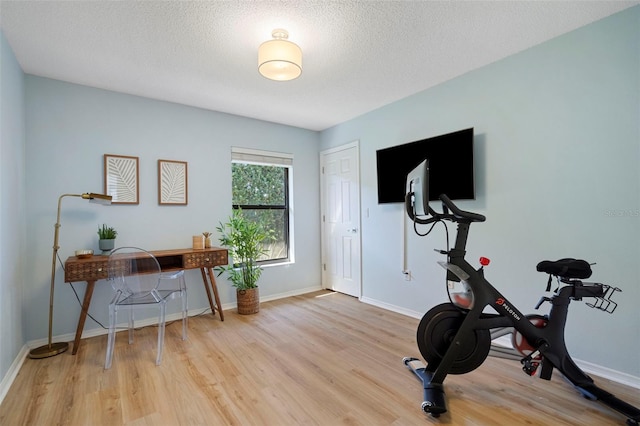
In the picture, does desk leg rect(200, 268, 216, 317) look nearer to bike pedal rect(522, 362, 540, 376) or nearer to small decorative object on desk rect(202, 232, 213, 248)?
small decorative object on desk rect(202, 232, 213, 248)

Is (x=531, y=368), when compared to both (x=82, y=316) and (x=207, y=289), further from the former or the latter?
(x=82, y=316)

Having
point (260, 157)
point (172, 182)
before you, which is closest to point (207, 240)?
point (172, 182)

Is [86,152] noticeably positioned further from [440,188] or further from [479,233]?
[479,233]

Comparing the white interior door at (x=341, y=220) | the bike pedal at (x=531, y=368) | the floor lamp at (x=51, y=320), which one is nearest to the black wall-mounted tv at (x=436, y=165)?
the white interior door at (x=341, y=220)

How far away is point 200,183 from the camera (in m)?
3.68

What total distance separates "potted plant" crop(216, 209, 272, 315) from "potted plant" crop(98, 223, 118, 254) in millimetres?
1093

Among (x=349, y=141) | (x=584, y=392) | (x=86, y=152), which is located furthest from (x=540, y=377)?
(x=86, y=152)

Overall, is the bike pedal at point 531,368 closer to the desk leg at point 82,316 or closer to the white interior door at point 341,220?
the white interior door at point 341,220

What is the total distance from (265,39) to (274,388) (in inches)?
97.1

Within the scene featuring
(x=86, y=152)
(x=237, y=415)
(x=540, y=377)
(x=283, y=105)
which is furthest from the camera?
(x=283, y=105)

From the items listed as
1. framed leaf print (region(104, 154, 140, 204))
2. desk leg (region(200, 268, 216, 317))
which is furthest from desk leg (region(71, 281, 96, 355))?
desk leg (region(200, 268, 216, 317))

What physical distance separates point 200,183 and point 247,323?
5.64 feet

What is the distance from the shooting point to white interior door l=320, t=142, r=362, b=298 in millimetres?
4141

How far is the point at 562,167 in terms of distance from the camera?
2.31 metres
